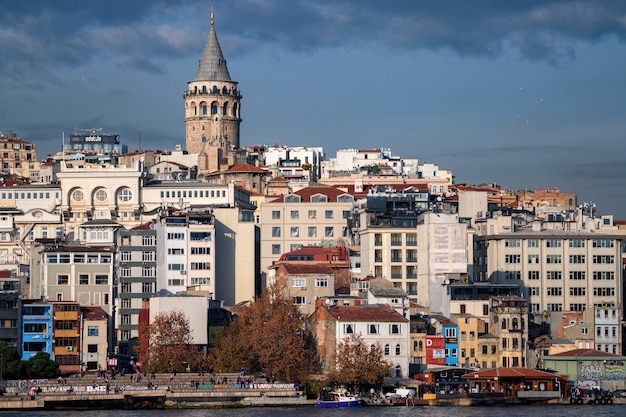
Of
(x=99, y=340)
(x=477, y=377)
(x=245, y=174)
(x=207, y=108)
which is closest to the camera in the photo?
(x=477, y=377)

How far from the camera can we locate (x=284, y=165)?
568 feet

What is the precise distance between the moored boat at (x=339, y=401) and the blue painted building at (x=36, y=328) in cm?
1837

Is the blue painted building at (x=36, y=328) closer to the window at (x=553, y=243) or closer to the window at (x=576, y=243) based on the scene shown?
the window at (x=553, y=243)

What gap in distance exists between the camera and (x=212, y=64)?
166250 millimetres

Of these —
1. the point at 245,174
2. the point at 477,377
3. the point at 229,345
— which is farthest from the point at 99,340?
the point at 245,174

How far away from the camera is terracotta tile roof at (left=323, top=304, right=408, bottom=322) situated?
Answer: 9112cm

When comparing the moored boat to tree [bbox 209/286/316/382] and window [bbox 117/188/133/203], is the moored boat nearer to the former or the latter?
tree [bbox 209/286/316/382]

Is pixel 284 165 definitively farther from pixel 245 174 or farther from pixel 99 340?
pixel 99 340

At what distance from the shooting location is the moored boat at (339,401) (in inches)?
3369

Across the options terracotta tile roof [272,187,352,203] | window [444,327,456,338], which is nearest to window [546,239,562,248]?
window [444,327,456,338]

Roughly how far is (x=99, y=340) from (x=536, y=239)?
105 ft

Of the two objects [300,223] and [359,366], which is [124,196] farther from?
[359,366]

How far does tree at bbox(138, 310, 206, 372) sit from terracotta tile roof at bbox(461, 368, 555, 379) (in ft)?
54.0

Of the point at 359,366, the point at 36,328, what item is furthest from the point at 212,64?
the point at 359,366
